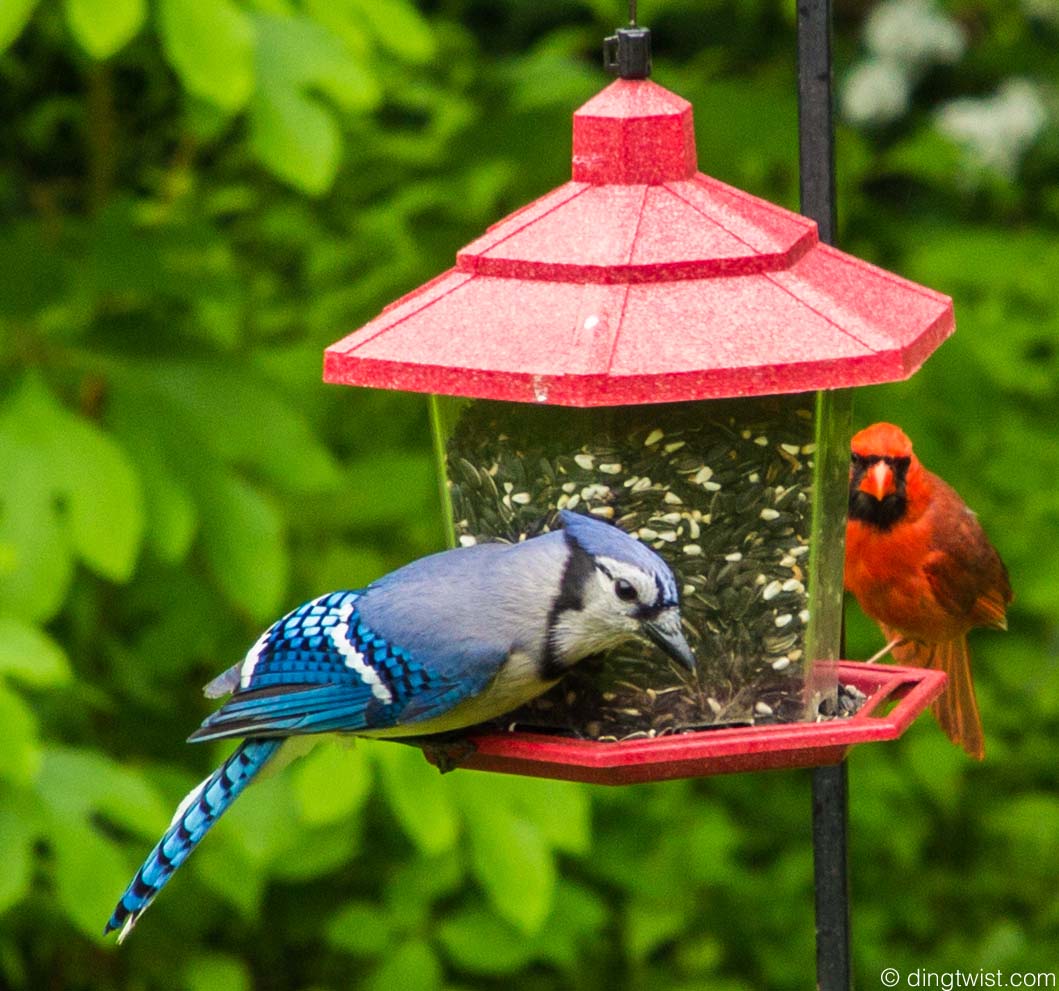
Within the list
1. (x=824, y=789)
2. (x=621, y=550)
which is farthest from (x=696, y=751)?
(x=824, y=789)

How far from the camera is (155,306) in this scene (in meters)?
4.86

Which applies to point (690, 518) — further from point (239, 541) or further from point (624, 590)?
point (239, 541)

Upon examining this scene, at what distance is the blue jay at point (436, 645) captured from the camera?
8.73ft

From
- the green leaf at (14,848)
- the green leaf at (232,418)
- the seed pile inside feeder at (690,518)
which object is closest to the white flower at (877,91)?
the green leaf at (232,418)

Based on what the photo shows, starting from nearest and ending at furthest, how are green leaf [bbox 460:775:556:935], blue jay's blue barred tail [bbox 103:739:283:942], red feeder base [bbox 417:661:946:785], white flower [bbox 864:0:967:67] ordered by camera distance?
red feeder base [bbox 417:661:946:785]
blue jay's blue barred tail [bbox 103:739:283:942]
green leaf [bbox 460:775:556:935]
white flower [bbox 864:0:967:67]

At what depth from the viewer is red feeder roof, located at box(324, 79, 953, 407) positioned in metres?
2.47

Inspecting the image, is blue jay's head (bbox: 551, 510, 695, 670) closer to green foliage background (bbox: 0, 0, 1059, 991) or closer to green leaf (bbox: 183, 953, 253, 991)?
green foliage background (bbox: 0, 0, 1059, 991)

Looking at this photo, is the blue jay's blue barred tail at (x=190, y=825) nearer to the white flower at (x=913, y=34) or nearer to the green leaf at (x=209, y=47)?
the green leaf at (x=209, y=47)

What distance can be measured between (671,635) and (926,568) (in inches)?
60.1

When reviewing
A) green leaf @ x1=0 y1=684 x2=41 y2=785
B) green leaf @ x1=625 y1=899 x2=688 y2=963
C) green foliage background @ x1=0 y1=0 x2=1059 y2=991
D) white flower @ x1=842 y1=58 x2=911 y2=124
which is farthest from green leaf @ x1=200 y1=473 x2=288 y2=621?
white flower @ x1=842 y1=58 x2=911 y2=124

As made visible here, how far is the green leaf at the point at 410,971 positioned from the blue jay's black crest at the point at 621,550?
234 cm

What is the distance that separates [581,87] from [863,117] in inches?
46.9

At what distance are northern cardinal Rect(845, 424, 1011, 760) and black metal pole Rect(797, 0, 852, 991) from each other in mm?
1119

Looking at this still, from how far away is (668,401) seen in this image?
8.07 feet
